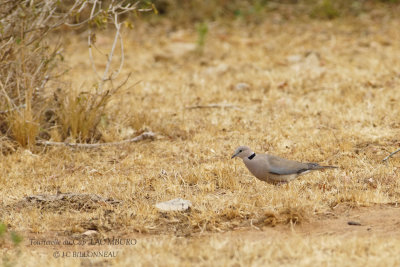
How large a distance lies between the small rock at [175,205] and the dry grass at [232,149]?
89mm

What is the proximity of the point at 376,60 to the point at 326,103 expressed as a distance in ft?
7.26

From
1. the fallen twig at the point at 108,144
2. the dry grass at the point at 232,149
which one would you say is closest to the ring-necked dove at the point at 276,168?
the dry grass at the point at 232,149

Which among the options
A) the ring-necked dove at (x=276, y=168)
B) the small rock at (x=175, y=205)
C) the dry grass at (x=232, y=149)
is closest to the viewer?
the dry grass at (x=232, y=149)

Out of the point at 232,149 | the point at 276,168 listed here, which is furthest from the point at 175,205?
the point at 232,149

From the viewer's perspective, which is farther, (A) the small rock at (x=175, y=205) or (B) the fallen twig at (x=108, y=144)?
(B) the fallen twig at (x=108, y=144)

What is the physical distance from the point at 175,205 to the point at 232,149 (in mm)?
2010

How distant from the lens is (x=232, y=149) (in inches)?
278

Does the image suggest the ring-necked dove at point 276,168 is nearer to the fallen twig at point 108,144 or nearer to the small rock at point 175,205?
the small rock at point 175,205

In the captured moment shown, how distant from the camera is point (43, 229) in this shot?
4.91 m

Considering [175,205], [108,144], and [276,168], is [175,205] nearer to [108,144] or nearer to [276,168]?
[276,168]

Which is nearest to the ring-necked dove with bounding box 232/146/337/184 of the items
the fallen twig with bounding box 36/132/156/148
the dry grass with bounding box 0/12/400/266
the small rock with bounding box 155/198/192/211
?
the dry grass with bounding box 0/12/400/266

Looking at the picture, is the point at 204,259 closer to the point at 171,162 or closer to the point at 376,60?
the point at 171,162

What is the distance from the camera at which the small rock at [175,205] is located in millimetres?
5121

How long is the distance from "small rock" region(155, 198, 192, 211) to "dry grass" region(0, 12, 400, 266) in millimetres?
89
